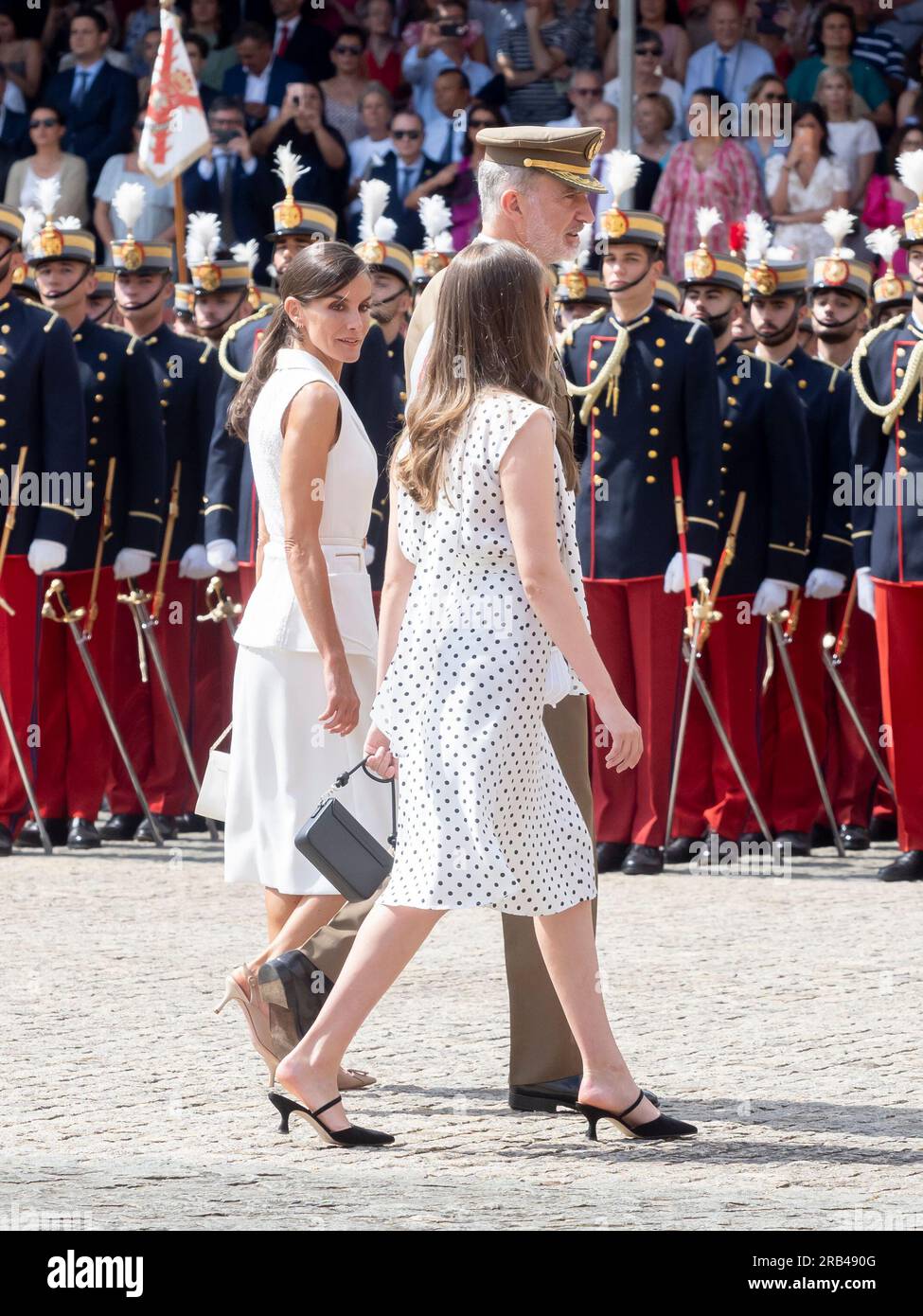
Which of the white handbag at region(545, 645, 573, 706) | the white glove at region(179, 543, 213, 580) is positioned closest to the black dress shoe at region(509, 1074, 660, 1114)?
the white handbag at region(545, 645, 573, 706)

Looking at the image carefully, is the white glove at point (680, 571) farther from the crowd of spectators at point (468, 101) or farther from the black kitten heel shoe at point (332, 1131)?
the black kitten heel shoe at point (332, 1131)

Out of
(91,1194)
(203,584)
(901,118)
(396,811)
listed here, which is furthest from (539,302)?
(901,118)

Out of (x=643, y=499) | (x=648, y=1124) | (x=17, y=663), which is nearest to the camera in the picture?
(x=648, y=1124)

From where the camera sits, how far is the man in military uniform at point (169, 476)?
33.1 ft

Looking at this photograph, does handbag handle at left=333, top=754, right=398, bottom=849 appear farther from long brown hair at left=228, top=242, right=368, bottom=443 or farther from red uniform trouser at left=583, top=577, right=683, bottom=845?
red uniform trouser at left=583, top=577, right=683, bottom=845

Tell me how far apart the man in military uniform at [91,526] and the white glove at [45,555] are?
49cm

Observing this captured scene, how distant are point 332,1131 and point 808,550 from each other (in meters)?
5.51

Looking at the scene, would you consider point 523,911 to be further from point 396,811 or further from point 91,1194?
point 91,1194

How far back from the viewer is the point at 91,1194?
4.33 meters

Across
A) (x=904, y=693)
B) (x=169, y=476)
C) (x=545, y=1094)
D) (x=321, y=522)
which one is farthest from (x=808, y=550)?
(x=545, y=1094)

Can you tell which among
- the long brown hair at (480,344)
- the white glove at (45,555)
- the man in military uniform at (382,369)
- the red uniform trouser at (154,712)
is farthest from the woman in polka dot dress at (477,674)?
the red uniform trouser at (154,712)

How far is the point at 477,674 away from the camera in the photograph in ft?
15.5

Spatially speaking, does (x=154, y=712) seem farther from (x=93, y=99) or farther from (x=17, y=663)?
(x=93, y=99)

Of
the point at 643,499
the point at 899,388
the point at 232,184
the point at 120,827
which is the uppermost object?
the point at 232,184
